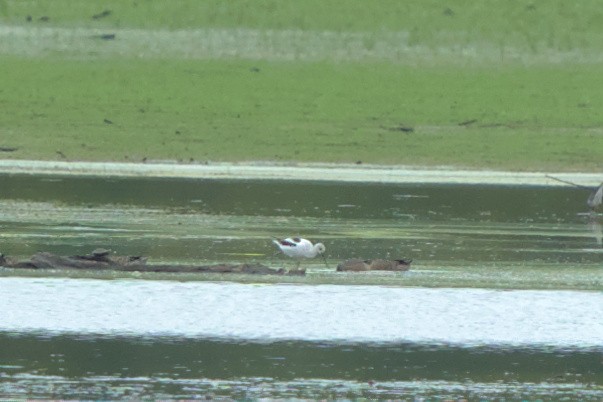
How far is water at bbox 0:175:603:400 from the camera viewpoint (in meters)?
11.6

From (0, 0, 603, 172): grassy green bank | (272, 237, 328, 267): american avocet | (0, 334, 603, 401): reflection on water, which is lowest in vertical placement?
(0, 334, 603, 401): reflection on water

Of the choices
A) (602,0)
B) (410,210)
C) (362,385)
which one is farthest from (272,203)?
(602,0)

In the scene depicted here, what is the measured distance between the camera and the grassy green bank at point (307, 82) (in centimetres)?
3212

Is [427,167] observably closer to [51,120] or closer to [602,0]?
[51,120]

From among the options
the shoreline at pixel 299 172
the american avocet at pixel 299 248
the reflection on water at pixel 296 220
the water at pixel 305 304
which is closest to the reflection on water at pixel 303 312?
the water at pixel 305 304

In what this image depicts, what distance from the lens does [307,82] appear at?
3838 centimetres

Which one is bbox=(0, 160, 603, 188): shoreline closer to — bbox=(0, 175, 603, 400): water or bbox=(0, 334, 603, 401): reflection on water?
bbox=(0, 175, 603, 400): water

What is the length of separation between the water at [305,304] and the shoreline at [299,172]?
3.20 meters

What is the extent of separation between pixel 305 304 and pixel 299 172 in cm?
1429

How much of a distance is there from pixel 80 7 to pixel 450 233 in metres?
24.2

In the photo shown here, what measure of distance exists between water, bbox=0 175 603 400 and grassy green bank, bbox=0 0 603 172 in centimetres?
713

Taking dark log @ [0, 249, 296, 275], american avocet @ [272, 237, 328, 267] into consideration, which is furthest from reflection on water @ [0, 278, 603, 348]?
american avocet @ [272, 237, 328, 267]

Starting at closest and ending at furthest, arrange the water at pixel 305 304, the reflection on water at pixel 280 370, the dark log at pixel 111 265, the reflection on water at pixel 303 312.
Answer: the reflection on water at pixel 280 370 → the water at pixel 305 304 → the reflection on water at pixel 303 312 → the dark log at pixel 111 265

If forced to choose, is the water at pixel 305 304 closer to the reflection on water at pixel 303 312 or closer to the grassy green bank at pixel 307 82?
the reflection on water at pixel 303 312
